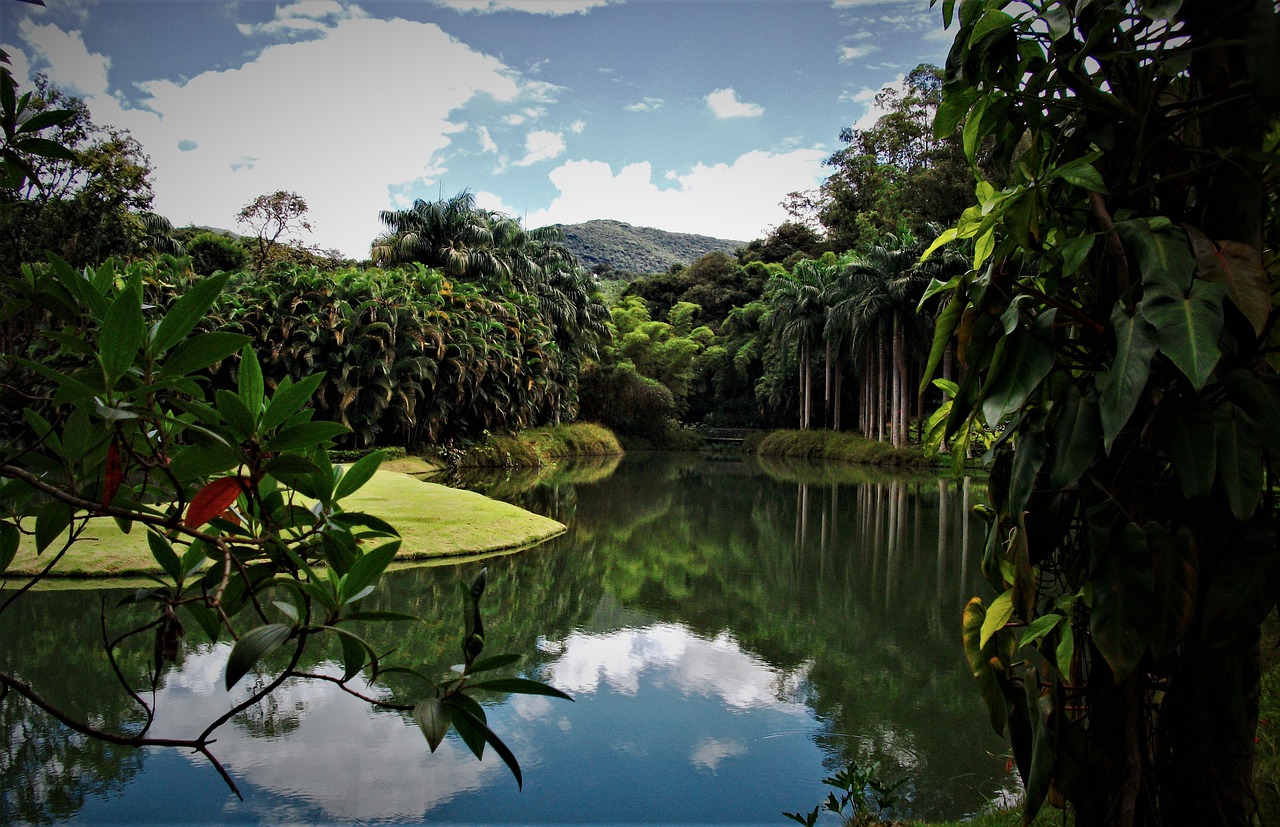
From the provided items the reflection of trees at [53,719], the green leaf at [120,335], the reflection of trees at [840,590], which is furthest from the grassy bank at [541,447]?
the green leaf at [120,335]

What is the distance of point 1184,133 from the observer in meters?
1.52

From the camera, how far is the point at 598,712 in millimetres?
4109

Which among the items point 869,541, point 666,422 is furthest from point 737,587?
point 666,422

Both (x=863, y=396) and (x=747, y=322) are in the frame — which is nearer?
(x=863, y=396)

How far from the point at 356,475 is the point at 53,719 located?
13.3ft

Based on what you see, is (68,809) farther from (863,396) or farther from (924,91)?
(924,91)

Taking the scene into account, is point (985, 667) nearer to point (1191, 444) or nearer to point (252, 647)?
point (1191, 444)

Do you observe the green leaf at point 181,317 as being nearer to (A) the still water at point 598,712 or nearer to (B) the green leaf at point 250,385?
(B) the green leaf at point 250,385

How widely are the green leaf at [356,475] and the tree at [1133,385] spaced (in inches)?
38.5

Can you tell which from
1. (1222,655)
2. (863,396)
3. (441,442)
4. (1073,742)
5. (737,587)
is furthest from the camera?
(863,396)

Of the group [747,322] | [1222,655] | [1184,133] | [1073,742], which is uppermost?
[747,322]

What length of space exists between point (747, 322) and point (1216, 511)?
3507 centimetres

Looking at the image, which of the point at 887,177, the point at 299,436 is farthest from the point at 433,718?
the point at 887,177

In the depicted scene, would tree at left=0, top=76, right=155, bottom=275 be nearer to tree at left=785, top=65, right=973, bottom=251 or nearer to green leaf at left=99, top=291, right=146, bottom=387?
green leaf at left=99, top=291, right=146, bottom=387
